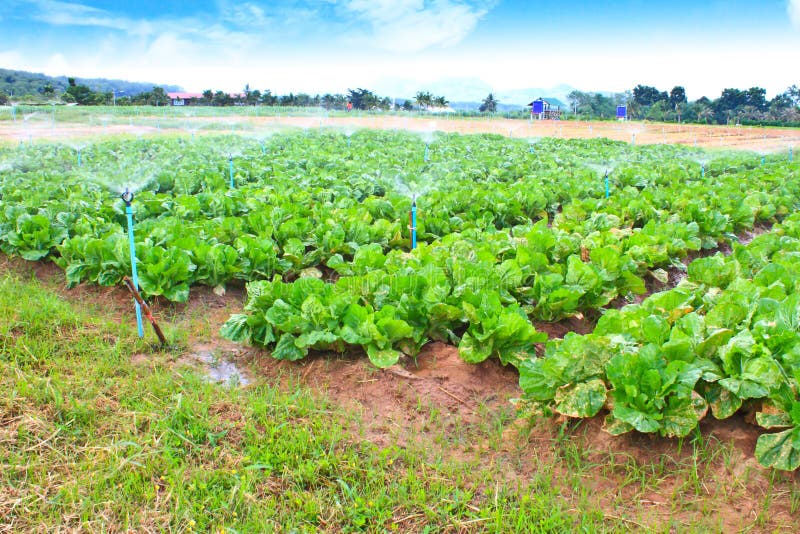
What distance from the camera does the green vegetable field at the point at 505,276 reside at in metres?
2.92

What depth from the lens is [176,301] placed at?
488cm

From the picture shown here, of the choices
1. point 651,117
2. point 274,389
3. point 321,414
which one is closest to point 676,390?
point 321,414

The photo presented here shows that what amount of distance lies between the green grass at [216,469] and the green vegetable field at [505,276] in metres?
0.53

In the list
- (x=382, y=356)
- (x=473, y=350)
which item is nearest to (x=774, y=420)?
(x=473, y=350)

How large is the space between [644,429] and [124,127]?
3119 centimetres

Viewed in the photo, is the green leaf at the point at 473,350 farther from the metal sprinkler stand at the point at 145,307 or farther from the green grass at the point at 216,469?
the metal sprinkler stand at the point at 145,307

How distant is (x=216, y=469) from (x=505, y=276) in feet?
8.48

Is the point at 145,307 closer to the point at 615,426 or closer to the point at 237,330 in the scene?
the point at 237,330

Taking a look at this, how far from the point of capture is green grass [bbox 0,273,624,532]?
2.60 meters

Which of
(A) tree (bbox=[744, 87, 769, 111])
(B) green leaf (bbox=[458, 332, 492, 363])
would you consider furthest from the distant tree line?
(B) green leaf (bbox=[458, 332, 492, 363])

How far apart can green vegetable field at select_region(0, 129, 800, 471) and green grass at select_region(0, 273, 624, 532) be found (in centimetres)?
53

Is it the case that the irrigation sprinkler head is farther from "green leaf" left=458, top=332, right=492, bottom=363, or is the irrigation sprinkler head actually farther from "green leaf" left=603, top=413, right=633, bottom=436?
"green leaf" left=603, top=413, right=633, bottom=436

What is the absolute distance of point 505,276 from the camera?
456 cm

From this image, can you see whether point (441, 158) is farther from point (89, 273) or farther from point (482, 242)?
point (89, 273)
